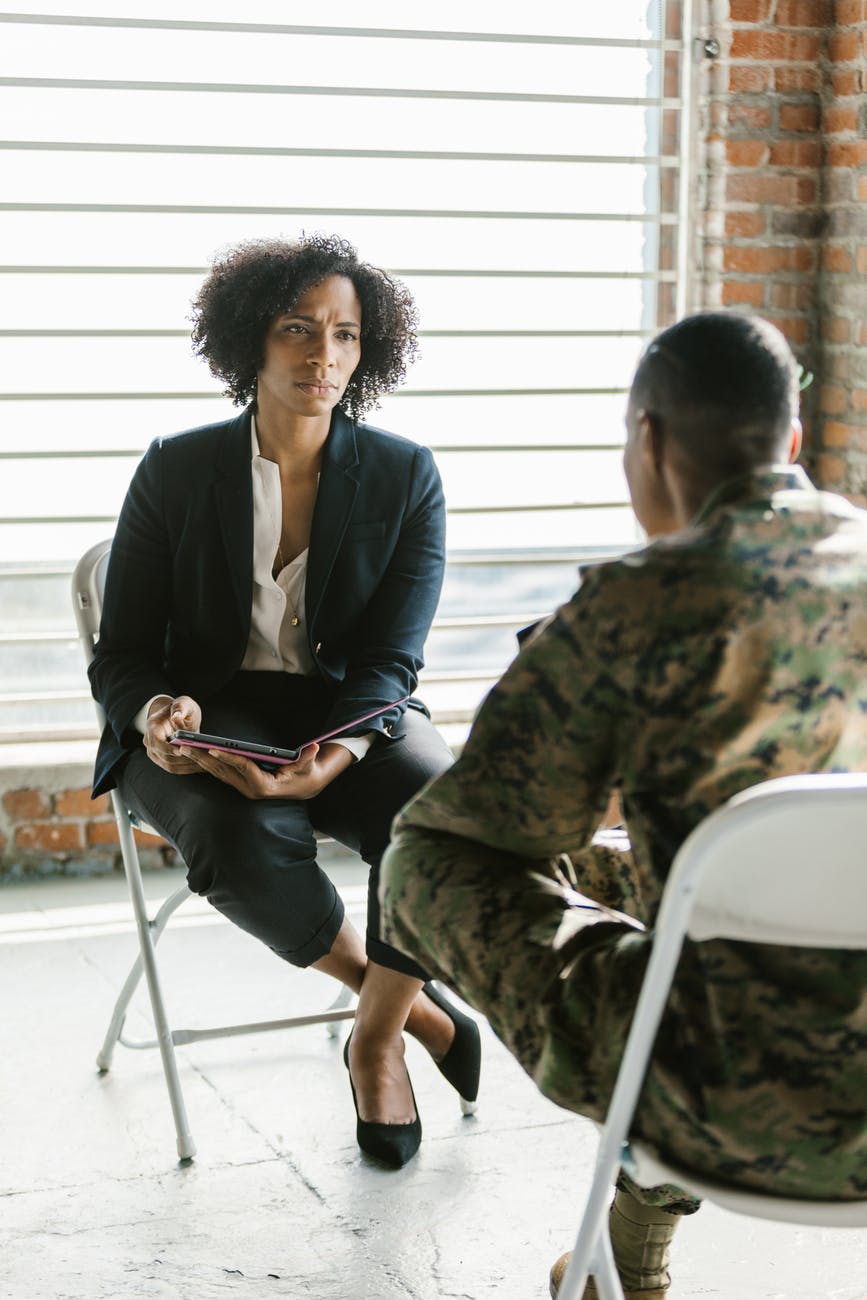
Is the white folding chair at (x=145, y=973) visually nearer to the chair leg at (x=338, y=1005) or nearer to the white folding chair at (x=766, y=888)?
the chair leg at (x=338, y=1005)

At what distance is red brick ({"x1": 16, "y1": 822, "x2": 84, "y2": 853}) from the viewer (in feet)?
14.0

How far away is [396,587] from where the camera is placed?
3139 millimetres

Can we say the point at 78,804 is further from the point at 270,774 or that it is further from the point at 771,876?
the point at 771,876

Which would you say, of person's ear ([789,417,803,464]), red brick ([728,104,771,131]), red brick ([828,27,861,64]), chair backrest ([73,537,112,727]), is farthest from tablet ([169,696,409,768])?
red brick ([828,27,861,64])

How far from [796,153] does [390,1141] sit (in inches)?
117

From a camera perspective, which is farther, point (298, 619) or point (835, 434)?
point (835, 434)

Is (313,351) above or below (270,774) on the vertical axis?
above

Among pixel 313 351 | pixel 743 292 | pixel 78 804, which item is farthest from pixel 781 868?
pixel 743 292

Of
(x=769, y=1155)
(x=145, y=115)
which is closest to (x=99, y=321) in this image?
(x=145, y=115)

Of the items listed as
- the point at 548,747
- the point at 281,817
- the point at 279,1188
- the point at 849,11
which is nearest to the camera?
the point at 548,747

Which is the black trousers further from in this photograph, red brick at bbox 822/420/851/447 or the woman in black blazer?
red brick at bbox 822/420/851/447

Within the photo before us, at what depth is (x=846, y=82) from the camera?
427 centimetres

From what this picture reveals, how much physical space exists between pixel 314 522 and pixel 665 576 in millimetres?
1604

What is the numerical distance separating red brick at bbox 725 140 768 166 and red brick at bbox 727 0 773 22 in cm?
32
